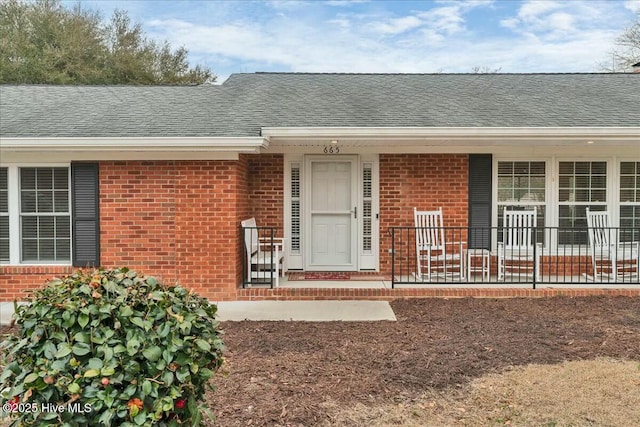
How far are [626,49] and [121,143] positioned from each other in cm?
2477

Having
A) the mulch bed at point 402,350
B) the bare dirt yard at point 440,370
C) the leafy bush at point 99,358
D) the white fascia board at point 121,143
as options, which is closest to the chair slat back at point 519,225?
the mulch bed at point 402,350

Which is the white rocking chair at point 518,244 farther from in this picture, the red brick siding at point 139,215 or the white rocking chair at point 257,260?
the red brick siding at point 139,215

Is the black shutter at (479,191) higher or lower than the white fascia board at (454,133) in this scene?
lower

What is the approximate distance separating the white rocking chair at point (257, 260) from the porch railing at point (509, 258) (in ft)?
6.18

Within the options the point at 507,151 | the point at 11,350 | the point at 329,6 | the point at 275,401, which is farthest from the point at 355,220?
the point at 329,6

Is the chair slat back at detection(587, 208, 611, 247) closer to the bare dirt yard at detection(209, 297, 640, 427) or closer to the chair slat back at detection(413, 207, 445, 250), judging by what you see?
the bare dirt yard at detection(209, 297, 640, 427)

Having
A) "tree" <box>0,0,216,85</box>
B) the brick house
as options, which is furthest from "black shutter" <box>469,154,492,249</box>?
"tree" <box>0,0,216,85</box>

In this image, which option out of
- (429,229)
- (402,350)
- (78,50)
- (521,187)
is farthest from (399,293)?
(78,50)

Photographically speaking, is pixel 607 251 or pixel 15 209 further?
pixel 607 251

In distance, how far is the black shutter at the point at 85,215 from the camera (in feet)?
22.7

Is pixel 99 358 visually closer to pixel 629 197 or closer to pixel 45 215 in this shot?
pixel 45 215

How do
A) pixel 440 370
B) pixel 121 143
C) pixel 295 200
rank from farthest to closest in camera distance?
pixel 295 200 < pixel 121 143 < pixel 440 370

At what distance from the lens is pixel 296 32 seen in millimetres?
25891

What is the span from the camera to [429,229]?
789 cm
